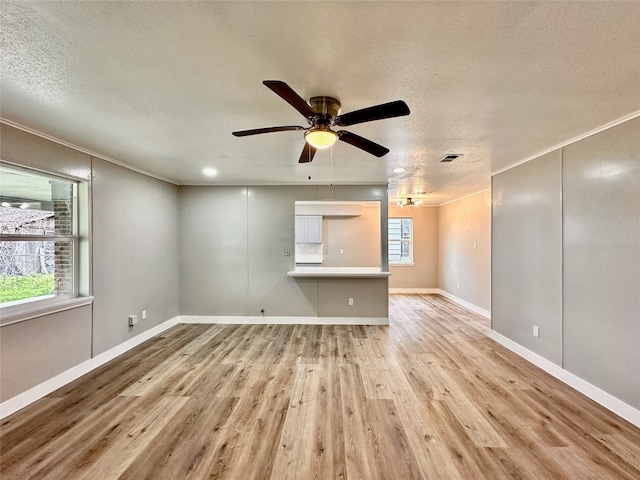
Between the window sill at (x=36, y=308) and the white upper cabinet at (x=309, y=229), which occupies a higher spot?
the white upper cabinet at (x=309, y=229)

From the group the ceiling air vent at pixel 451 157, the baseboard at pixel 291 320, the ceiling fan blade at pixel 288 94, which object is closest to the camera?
the ceiling fan blade at pixel 288 94

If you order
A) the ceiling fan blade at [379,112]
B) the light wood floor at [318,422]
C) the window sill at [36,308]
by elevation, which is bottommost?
the light wood floor at [318,422]

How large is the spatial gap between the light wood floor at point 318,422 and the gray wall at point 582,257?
1.29 feet

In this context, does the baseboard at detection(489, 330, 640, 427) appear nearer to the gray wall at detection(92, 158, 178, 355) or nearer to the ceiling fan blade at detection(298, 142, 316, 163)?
the ceiling fan blade at detection(298, 142, 316, 163)

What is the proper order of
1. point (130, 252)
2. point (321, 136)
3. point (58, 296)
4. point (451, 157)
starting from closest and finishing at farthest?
point (321, 136)
point (58, 296)
point (451, 157)
point (130, 252)

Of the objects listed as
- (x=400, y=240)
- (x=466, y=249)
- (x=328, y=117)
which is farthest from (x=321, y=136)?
(x=400, y=240)

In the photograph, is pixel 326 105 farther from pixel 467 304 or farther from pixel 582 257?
pixel 467 304

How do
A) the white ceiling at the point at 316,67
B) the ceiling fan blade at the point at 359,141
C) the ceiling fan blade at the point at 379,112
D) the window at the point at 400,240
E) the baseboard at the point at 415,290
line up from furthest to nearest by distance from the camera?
the window at the point at 400,240, the baseboard at the point at 415,290, the ceiling fan blade at the point at 359,141, the ceiling fan blade at the point at 379,112, the white ceiling at the point at 316,67

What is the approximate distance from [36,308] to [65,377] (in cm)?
76

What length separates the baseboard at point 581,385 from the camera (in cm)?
218

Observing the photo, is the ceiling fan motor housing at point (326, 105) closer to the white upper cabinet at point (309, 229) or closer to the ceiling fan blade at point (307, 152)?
the ceiling fan blade at point (307, 152)

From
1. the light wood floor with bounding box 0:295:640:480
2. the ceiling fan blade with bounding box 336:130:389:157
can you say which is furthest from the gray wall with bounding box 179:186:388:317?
the ceiling fan blade with bounding box 336:130:389:157

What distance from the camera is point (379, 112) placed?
5.13ft

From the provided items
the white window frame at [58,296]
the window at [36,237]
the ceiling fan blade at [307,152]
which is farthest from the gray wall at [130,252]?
the ceiling fan blade at [307,152]
